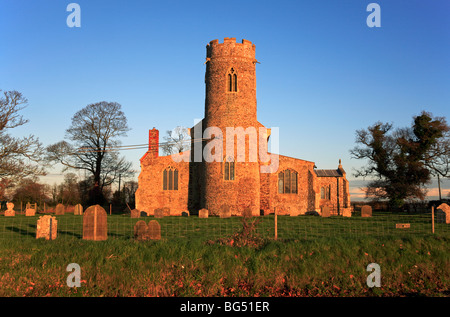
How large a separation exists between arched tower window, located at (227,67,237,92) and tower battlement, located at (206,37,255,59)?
53.0 inches

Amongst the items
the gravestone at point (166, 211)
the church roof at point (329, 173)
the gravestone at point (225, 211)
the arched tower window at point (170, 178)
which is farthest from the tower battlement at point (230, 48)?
the church roof at point (329, 173)

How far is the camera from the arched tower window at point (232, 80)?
94.3 feet

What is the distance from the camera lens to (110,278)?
8.66m

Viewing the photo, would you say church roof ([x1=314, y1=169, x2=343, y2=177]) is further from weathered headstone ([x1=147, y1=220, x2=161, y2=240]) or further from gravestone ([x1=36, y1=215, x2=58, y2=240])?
gravestone ([x1=36, y1=215, x2=58, y2=240])

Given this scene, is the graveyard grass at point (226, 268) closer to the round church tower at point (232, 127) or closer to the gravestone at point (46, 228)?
the gravestone at point (46, 228)

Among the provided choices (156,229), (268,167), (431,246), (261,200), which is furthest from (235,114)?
(431,246)

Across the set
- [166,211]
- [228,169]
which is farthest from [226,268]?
[166,211]

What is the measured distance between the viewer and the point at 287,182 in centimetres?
3083

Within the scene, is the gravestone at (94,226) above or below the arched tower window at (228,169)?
below

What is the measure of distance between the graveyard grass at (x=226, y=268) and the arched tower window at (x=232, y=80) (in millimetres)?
18891

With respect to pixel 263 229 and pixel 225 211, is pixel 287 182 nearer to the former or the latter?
pixel 225 211

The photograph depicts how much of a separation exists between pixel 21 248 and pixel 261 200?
21.3 meters

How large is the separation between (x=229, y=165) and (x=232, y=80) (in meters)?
6.56

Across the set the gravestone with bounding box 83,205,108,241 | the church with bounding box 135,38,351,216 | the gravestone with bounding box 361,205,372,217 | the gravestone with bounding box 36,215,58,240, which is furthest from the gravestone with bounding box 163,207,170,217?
the gravestone with bounding box 83,205,108,241
